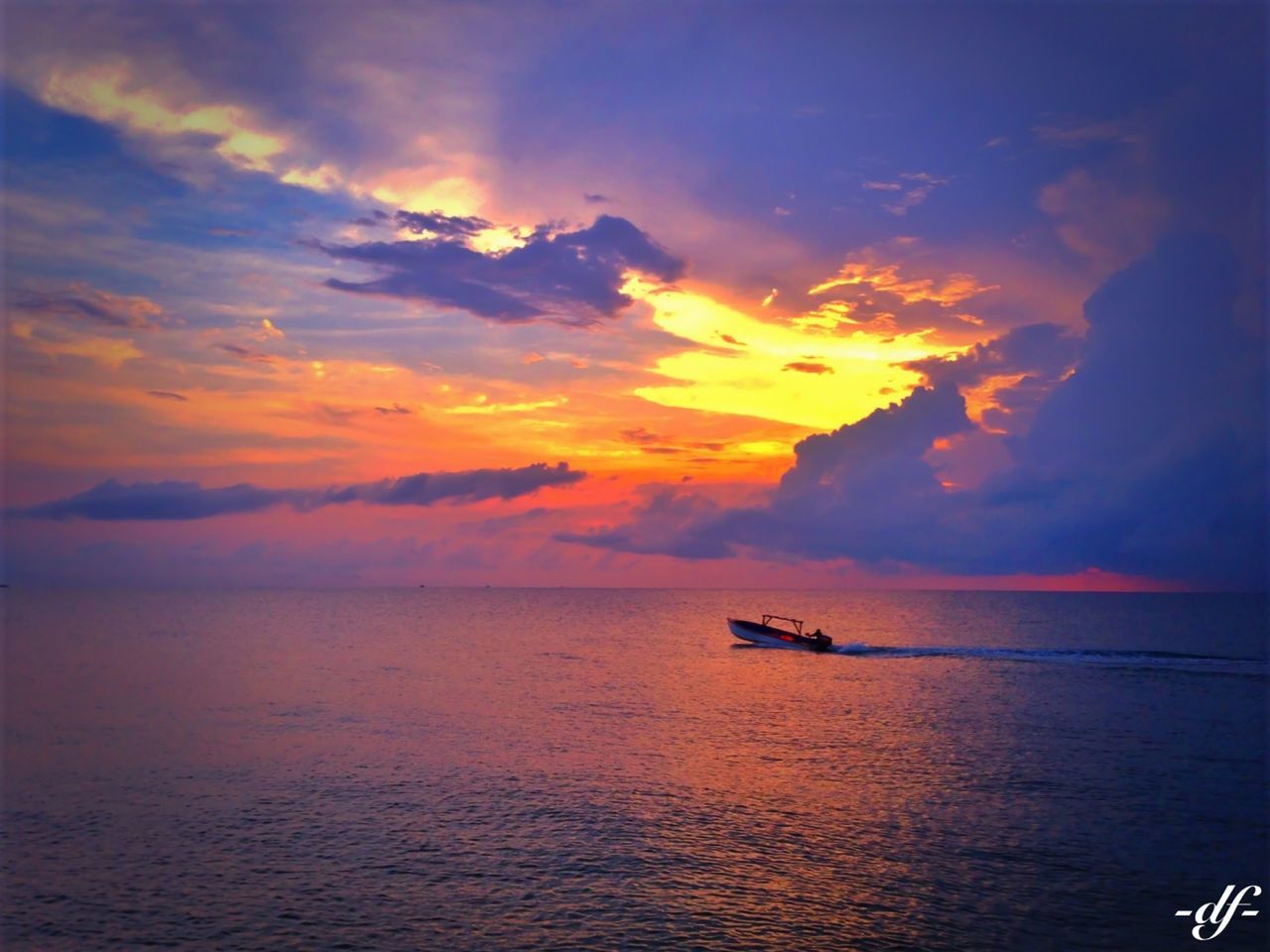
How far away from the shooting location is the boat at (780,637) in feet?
351

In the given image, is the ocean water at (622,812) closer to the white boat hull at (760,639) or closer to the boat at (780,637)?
the boat at (780,637)

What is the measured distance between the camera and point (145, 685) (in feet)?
237

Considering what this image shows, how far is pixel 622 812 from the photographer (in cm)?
3572

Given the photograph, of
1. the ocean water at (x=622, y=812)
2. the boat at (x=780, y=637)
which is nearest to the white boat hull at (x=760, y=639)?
the boat at (x=780, y=637)

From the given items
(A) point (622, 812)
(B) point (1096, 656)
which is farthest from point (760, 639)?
(A) point (622, 812)

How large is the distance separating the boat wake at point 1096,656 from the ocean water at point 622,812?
15.4 m

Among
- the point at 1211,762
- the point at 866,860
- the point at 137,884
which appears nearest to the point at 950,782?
the point at 866,860

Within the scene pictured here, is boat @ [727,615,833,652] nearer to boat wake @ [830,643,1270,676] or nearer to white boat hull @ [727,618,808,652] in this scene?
white boat hull @ [727,618,808,652]

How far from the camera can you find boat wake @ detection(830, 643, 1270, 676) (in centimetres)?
9269

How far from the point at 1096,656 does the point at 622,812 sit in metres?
86.6

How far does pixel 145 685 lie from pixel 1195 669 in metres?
102

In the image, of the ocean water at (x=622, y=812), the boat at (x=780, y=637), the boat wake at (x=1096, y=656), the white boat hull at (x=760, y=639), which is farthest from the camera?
the white boat hull at (x=760, y=639)

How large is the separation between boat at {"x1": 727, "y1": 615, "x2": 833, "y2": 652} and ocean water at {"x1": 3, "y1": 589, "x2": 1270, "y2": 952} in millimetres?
28455

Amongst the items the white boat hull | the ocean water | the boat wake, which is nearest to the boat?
the white boat hull
